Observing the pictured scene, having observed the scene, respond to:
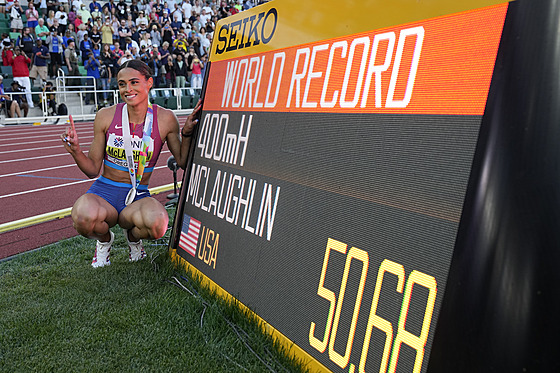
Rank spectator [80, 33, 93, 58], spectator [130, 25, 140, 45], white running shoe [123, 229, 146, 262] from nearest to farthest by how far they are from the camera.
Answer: white running shoe [123, 229, 146, 262], spectator [80, 33, 93, 58], spectator [130, 25, 140, 45]

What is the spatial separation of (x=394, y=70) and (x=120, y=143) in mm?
2770

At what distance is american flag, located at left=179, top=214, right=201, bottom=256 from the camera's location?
3746 millimetres

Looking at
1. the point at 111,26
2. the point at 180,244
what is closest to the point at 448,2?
the point at 180,244

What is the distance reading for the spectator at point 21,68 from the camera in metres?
18.3

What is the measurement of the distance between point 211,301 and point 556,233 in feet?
8.09

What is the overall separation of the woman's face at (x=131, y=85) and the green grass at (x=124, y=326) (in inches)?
52.5

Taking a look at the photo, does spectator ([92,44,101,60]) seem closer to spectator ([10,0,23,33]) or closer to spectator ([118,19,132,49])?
spectator ([118,19,132,49])

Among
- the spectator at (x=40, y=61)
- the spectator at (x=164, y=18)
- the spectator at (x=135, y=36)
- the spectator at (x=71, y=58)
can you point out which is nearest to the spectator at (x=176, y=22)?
the spectator at (x=164, y=18)

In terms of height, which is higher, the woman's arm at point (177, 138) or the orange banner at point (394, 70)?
the orange banner at point (394, 70)

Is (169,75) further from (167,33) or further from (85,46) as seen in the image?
(85,46)

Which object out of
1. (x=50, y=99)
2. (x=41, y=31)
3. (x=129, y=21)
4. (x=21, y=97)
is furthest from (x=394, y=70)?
(x=129, y=21)

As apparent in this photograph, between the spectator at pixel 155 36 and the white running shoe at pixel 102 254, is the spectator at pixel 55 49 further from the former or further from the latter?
the white running shoe at pixel 102 254

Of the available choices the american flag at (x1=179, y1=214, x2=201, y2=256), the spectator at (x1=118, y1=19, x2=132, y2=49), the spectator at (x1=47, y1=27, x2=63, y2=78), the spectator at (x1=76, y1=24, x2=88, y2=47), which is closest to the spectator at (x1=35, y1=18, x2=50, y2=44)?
the spectator at (x1=47, y1=27, x2=63, y2=78)

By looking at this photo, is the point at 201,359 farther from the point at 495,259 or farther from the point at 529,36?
the point at 529,36
